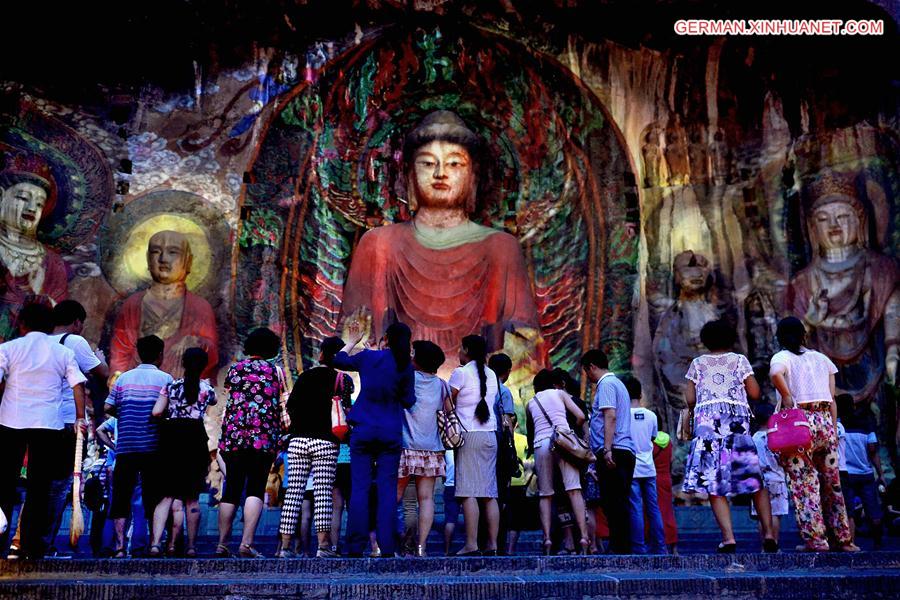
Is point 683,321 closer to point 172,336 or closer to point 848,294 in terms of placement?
point 848,294

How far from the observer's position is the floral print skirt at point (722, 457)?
603cm

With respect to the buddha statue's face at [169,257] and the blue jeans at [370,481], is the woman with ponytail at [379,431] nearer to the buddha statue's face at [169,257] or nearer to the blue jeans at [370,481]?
the blue jeans at [370,481]

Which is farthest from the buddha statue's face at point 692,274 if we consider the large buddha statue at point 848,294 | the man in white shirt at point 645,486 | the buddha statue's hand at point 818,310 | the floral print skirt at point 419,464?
the floral print skirt at point 419,464

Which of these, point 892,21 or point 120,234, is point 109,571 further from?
point 892,21

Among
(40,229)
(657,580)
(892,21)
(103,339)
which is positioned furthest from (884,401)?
(40,229)

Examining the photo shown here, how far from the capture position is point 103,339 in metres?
12.5

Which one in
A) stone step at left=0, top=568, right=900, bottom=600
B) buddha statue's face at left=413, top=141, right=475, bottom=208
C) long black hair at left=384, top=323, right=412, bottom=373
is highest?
buddha statue's face at left=413, top=141, right=475, bottom=208

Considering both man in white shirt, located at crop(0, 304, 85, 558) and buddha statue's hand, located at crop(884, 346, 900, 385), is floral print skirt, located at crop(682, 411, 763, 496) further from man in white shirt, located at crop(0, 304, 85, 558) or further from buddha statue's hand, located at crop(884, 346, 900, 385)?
buddha statue's hand, located at crop(884, 346, 900, 385)

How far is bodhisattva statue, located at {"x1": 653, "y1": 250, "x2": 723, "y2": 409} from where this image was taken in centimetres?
1270

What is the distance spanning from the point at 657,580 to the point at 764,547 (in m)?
1.74

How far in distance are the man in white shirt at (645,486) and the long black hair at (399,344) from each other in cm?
178

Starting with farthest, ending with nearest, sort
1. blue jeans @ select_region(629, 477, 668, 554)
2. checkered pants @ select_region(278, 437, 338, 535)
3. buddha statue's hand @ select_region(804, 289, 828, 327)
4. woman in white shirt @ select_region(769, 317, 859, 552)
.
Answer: buddha statue's hand @ select_region(804, 289, 828, 327) < blue jeans @ select_region(629, 477, 668, 554) < checkered pants @ select_region(278, 437, 338, 535) < woman in white shirt @ select_region(769, 317, 859, 552)

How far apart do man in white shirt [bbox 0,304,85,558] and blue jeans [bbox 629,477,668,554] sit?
11.7 feet

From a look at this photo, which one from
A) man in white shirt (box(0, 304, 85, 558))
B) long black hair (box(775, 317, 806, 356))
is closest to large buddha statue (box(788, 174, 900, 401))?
long black hair (box(775, 317, 806, 356))
